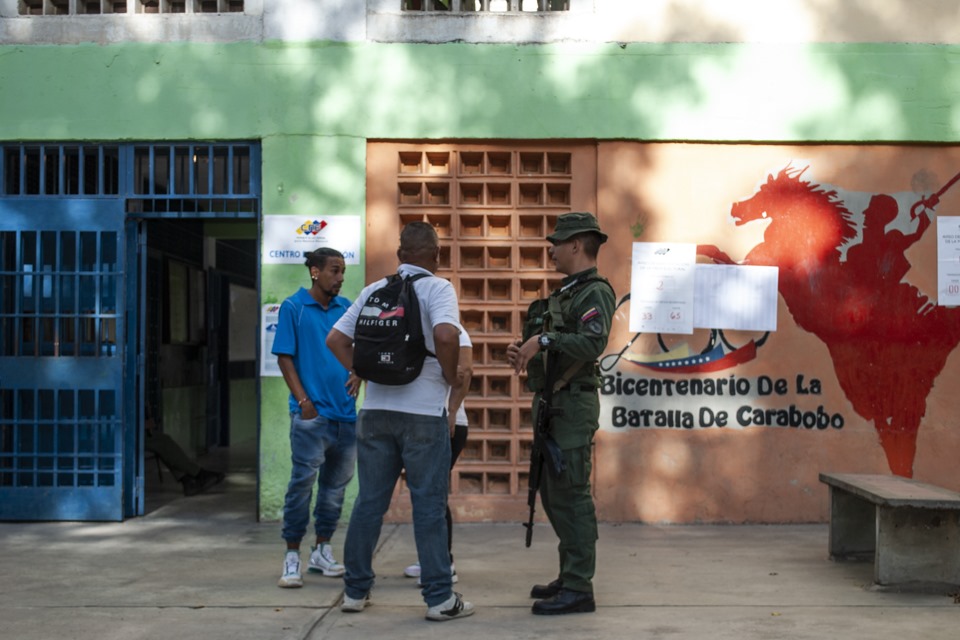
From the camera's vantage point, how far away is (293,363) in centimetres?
681

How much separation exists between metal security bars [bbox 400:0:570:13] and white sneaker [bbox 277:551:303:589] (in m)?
4.62

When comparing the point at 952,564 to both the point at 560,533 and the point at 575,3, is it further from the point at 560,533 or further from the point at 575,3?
the point at 575,3

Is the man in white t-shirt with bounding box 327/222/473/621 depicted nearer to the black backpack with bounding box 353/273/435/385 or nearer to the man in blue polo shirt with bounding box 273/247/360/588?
the black backpack with bounding box 353/273/435/385

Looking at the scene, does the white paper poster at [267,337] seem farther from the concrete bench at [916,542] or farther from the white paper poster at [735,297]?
the concrete bench at [916,542]

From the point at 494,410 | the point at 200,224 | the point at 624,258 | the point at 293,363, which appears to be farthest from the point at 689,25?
the point at 200,224

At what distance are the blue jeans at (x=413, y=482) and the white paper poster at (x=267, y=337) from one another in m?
3.30

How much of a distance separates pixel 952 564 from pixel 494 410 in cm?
378

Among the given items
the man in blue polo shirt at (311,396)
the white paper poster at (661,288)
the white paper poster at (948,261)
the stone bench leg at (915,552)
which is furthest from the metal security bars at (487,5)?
the stone bench leg at (915,552)

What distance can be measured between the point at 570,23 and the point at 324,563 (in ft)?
15.2

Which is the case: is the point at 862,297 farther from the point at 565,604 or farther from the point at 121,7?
the point at 121,7

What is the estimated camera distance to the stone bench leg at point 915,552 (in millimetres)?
6645

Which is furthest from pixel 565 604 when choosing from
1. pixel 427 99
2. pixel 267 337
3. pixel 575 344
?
pixel 427 99

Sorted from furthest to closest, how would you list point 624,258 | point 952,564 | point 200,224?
point 200,224, point 624,258, point 952,564

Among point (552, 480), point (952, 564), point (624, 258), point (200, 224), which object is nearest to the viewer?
point (552, 480)
